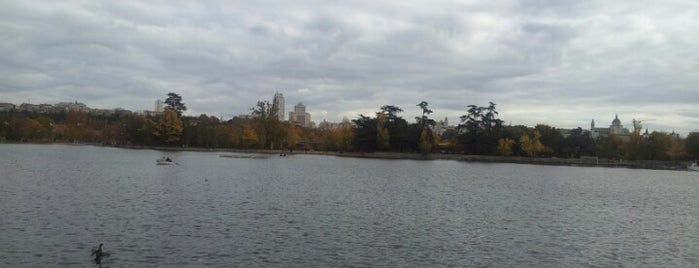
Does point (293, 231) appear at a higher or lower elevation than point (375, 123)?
lower

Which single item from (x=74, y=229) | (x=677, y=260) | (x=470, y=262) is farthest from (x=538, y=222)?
(x=74, y=229)

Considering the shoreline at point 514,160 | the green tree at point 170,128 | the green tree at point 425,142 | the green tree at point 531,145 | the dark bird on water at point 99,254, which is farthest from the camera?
the green tree at point 170,128

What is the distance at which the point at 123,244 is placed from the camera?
20922 millimetres

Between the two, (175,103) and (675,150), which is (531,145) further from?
(175,103)

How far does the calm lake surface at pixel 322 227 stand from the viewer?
20.1 metres

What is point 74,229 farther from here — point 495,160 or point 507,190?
point 495,160

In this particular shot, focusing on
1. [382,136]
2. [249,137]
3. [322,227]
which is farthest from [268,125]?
[322,227]

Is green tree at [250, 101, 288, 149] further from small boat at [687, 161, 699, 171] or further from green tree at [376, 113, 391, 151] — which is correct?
small boat at [687, 161, 699, 171]

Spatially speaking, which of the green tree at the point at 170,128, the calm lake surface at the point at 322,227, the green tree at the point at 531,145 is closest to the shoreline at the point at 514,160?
Answer: the green tree at the point at 531,145

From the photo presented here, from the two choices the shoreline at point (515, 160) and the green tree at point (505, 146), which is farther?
the green tree at point (505, 146)

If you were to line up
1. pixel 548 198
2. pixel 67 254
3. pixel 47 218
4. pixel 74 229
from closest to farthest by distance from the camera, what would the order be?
pixel 67 254, pixel 74 229, pixel 47 218, pixel 548 198

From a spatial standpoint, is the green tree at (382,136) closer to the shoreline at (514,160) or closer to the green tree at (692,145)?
the shoreline at (514,160)

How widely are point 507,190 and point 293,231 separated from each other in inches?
1205

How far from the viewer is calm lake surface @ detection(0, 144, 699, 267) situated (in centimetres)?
2008
